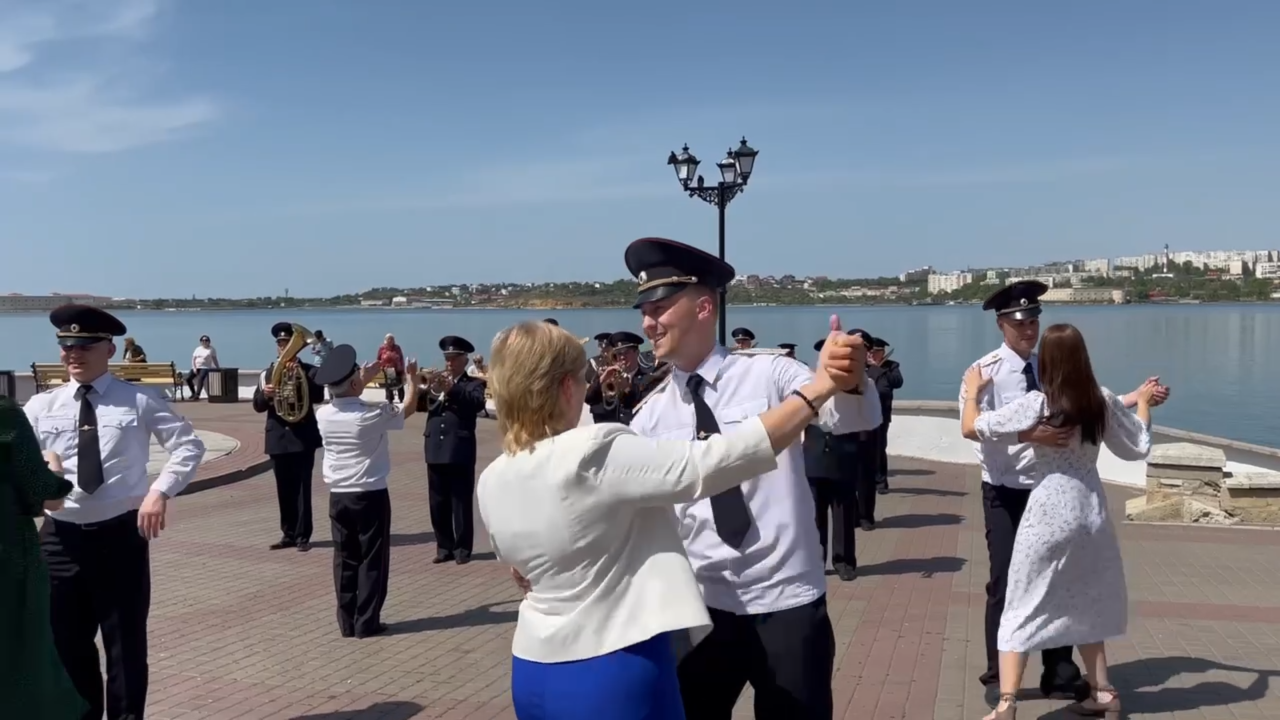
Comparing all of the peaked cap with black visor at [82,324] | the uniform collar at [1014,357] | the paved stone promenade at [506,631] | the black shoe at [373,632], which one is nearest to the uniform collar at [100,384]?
the peaked cap with black visor at [82,324]

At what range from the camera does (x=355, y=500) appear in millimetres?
7188

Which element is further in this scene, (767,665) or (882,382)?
(882,382)

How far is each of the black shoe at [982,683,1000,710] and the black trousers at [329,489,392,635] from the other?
4043 mm

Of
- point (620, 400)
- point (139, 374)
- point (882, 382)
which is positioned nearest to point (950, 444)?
point (882, 382)

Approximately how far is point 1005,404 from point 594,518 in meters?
3.37

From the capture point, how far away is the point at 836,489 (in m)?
8.69

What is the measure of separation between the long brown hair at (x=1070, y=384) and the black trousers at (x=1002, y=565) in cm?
62

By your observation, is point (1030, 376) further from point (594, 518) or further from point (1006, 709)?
point (594, 518)

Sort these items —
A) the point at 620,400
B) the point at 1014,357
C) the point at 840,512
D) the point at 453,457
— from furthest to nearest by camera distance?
1. the point at 620,400
2. the point at 453,457
3. the point at 840,512
4. the point at 1014,357

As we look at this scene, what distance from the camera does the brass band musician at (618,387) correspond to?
10.4 metres

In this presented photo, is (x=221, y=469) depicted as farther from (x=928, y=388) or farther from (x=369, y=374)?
(x=928, y=388)

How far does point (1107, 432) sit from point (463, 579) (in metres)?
5.69

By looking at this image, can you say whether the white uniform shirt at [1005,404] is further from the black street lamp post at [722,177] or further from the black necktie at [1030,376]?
the black street lamp post at [722,177]

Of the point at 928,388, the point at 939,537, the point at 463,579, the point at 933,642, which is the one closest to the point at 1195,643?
the point at 933,642
